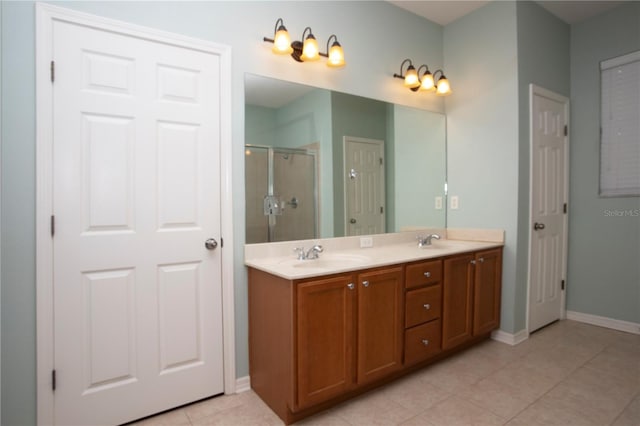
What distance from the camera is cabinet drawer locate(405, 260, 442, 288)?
2162 millimetres

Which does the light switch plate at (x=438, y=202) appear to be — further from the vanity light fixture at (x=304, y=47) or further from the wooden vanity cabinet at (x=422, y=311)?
the vanity light fixture at (x=304, y=47)

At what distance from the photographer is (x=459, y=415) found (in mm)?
1846

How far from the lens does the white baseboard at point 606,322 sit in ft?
9.81

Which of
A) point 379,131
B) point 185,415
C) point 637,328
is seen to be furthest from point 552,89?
point 185,415

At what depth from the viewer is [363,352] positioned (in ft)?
6.37

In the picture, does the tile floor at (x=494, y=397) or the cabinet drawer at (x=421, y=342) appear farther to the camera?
the cabinet drawer at (x=421, y=342)

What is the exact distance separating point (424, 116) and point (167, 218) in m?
2.35

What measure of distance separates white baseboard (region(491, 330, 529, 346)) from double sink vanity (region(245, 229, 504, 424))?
0.79 feet

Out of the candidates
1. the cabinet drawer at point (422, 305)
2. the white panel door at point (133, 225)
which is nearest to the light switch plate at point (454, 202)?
the cabinet drawer at point (422, 305)

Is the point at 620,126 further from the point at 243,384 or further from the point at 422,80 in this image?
the point at 243,384

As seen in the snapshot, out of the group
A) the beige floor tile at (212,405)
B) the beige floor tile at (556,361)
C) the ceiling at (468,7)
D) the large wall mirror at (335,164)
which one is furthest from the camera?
the ceiling at (468,7)

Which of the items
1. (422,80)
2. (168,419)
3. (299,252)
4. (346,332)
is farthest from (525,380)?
(422,80)

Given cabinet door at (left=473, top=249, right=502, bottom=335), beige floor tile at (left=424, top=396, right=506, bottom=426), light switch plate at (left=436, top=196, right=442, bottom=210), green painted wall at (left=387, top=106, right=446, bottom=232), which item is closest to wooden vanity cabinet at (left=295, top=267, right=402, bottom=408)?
beige floor tile at (left=424, top=396, right=506, bottom=426)

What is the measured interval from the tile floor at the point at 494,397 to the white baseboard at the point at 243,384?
0.03m
